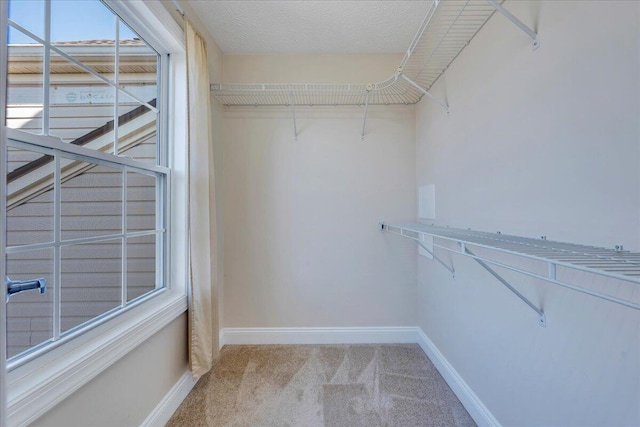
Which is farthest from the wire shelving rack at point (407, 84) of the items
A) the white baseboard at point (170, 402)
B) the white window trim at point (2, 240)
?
the white baseboard at point (170, 402)

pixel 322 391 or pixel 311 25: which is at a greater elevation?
pixel 311 25

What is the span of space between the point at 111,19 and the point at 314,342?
2437 mm

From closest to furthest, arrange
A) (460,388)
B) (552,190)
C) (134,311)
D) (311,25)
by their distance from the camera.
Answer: (552,190), (134,311), (460,388), (311,25)

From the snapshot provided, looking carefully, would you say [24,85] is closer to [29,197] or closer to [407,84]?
[29,197]

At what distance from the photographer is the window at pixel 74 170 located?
2.84 ft

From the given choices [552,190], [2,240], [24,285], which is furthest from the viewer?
[552,190]

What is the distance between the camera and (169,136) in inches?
62.9

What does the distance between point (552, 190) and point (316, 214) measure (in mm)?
1541

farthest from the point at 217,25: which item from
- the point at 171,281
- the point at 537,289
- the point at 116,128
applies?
the point at 537,289

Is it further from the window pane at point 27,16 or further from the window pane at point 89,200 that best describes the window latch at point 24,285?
the window pane at point 27,16

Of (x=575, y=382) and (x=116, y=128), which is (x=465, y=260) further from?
(x=116, y=128)

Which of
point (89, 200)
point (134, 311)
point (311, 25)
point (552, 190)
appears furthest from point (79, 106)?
point (552, 190)

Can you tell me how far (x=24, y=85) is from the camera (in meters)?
0.88

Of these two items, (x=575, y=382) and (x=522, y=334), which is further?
(x=522, y=334)
